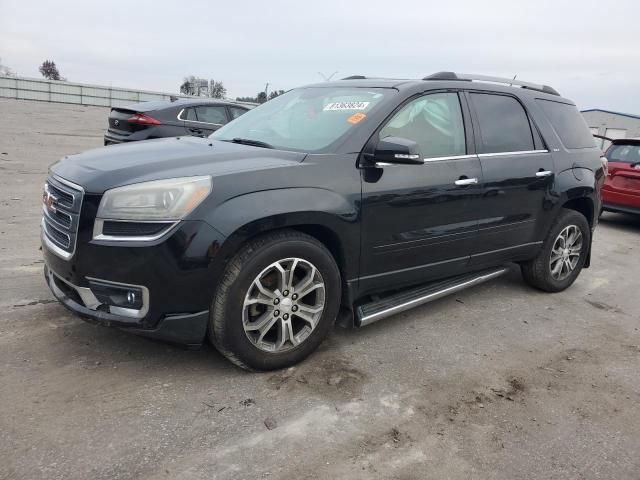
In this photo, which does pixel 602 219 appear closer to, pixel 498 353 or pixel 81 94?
pixel 498 353

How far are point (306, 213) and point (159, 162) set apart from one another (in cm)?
88

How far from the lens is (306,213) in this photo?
3.05m

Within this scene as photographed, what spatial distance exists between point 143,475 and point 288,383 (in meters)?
1.02

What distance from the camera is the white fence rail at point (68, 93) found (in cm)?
3719

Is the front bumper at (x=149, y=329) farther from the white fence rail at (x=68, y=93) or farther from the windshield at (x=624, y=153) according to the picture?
the white fence rail at (x=68, y=93)

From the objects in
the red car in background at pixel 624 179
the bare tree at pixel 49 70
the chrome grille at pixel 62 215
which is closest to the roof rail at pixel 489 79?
the chrome grille at pixel 62 215

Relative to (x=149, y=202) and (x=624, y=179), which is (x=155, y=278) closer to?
(x=149, y=202)

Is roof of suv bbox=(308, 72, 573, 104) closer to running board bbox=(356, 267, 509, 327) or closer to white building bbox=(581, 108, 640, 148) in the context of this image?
running board bbox=(356, 267, 509, 327)

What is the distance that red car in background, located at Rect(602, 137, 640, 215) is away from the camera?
871 cm

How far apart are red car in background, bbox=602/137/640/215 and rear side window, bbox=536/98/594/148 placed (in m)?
4.12

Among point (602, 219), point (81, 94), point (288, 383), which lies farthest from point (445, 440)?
point (81, 94)

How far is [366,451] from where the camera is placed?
2.51m

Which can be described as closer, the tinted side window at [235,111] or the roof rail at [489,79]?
the roof rail at [489,79]

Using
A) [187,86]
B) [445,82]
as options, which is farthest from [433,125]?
[187,86]
